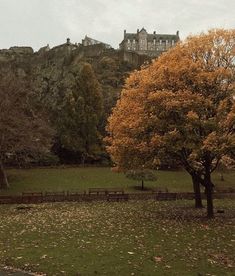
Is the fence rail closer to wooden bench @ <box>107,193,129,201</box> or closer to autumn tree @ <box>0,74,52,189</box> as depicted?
wooden bench @ <box>107,193,129,201</box>

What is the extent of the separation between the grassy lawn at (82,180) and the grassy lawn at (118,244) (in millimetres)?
28891

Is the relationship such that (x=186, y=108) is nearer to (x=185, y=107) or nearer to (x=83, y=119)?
(x=185, y=107)

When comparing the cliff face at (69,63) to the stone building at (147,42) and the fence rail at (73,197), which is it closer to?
the stone building at (147,42)

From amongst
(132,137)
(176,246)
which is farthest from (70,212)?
(176,246)

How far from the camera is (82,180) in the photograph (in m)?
69.6

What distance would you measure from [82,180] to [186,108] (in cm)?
4101

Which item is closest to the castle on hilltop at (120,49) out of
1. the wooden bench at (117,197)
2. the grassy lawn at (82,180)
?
the grassy lawn at (82,180)

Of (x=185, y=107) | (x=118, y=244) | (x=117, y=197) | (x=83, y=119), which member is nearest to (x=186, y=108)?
(x=185, y=107)

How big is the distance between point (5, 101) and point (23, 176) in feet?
53.8

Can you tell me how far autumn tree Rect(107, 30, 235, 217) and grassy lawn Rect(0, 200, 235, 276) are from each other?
16.2ft

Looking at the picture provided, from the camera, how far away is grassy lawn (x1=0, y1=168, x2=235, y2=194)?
64.5 metres

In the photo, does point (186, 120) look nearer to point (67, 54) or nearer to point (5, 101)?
point (5, 101)

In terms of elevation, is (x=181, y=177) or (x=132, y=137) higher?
(x=132, y=137)

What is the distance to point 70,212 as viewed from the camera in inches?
1489
